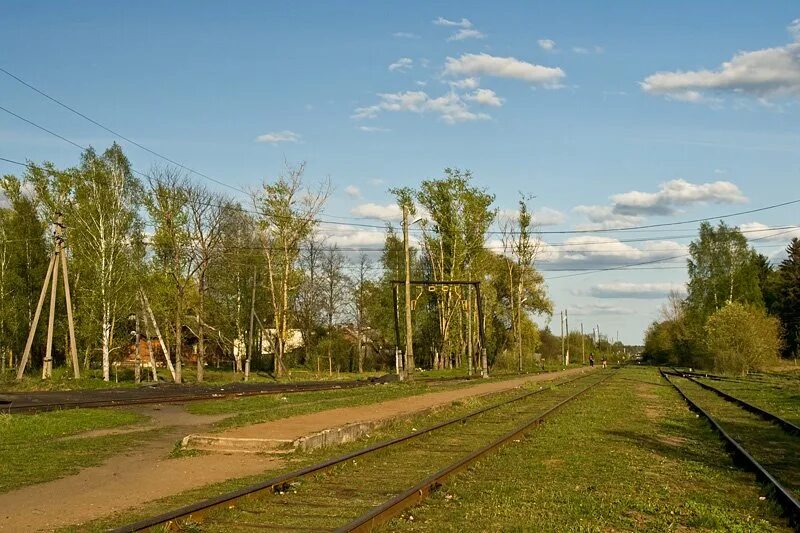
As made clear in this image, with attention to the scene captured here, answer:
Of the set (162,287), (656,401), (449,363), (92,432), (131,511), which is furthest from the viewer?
(449,363)

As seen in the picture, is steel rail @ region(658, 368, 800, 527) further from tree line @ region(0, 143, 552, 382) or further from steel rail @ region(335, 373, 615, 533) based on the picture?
A: tree line @ region(0, 143, 552, 382)

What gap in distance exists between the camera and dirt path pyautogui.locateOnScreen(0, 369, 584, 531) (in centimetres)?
834

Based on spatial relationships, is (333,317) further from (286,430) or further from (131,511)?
(131,511)

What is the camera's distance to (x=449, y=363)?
78438 millimetres

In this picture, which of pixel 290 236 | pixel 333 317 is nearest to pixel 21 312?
pixel 290 236

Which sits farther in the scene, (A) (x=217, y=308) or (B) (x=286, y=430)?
(A) (x=217, y=308)

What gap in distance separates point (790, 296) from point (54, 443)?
9362 centimetres

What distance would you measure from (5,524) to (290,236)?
45.8 metres

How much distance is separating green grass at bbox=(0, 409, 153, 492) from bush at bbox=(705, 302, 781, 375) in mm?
50092

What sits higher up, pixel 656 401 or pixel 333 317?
pixel 333 317

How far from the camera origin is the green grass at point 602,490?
808 centimetres

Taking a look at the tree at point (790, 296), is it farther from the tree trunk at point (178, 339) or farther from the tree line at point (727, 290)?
the tree trunk at point (178, 339)

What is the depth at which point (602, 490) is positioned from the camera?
9.86 meters

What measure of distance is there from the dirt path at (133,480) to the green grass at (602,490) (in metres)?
3.30
